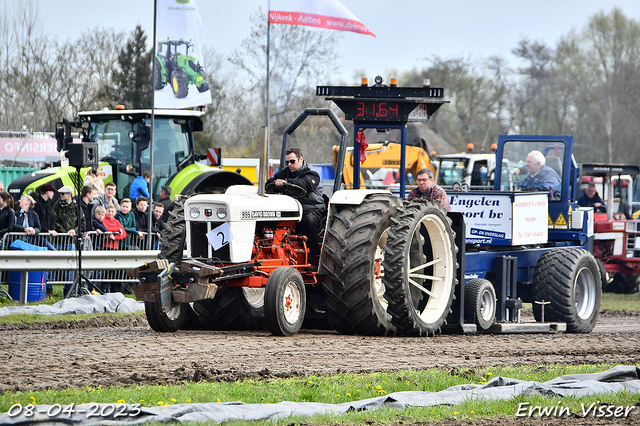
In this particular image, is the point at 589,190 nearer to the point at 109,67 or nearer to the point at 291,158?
the point at 291,158

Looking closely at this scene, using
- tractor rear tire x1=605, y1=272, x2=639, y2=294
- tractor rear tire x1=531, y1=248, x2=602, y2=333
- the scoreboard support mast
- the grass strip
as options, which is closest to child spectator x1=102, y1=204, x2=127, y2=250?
the scoreboard support mast

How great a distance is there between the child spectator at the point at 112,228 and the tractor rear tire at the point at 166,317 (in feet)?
17.0

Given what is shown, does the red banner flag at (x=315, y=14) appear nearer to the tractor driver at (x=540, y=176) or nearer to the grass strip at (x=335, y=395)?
the tractor driver at (x=540, y=176)

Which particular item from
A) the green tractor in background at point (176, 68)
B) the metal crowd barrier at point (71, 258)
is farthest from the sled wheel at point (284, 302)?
the green tractor in background at point (176, 68)

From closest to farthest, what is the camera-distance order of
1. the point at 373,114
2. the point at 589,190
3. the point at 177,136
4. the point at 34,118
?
the point at 373,114
the point at 177,136
the point at 589,190
the point at 34,118

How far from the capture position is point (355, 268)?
8.93 metres

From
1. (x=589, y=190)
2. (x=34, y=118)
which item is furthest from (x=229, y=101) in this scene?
(x=589, y=190)

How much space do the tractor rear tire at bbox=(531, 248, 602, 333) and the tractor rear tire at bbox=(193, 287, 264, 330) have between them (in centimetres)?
411

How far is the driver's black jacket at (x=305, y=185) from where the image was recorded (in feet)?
31.6

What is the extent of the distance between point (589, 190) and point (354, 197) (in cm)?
1339

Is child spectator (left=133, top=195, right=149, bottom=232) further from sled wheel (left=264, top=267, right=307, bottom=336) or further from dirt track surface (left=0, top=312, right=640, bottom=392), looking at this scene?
sled wheel (left=264, top=267, right=307, bottom=336)

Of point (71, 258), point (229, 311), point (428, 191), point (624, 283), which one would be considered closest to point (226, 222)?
point (229, 311)

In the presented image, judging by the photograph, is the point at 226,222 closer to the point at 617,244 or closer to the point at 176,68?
the point at 176,68

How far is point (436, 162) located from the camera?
25.6 metres
